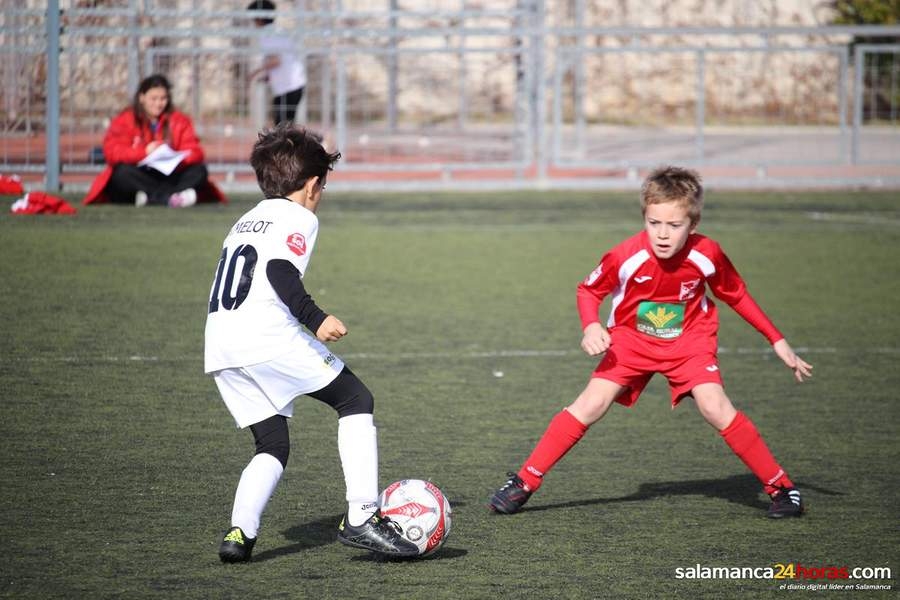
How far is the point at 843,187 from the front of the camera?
16.2 metres

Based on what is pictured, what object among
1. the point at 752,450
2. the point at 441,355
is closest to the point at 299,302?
the point at 752,450

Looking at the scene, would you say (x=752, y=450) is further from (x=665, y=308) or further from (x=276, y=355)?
(x=276, y=355)

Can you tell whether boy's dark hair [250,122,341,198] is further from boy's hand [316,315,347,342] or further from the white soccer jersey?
boy's hand [316,315,347,342]


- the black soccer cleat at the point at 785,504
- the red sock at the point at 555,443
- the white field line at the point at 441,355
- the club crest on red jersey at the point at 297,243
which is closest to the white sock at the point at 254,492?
the club crest on red jersey at the point at 297,243

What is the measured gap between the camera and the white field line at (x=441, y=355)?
277 inches

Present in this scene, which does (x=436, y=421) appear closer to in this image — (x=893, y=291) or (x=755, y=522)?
(x=755, y=522)

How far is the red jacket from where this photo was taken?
12562 millimetres

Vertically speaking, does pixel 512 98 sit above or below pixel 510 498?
above

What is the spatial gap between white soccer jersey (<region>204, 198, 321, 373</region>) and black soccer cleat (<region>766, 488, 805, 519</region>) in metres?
1.68

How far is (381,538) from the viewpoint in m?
4.18

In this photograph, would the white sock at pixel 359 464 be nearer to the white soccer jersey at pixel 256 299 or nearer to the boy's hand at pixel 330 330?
the white soccer jersey at pixel 256 299

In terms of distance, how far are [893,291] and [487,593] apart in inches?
251

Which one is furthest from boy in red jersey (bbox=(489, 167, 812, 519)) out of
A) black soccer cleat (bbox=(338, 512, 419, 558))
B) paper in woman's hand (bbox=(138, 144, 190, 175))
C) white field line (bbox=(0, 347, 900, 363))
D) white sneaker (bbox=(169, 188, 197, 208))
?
white sneaker (bbox=(169, 188, 197, 208))

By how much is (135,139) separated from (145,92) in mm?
606
